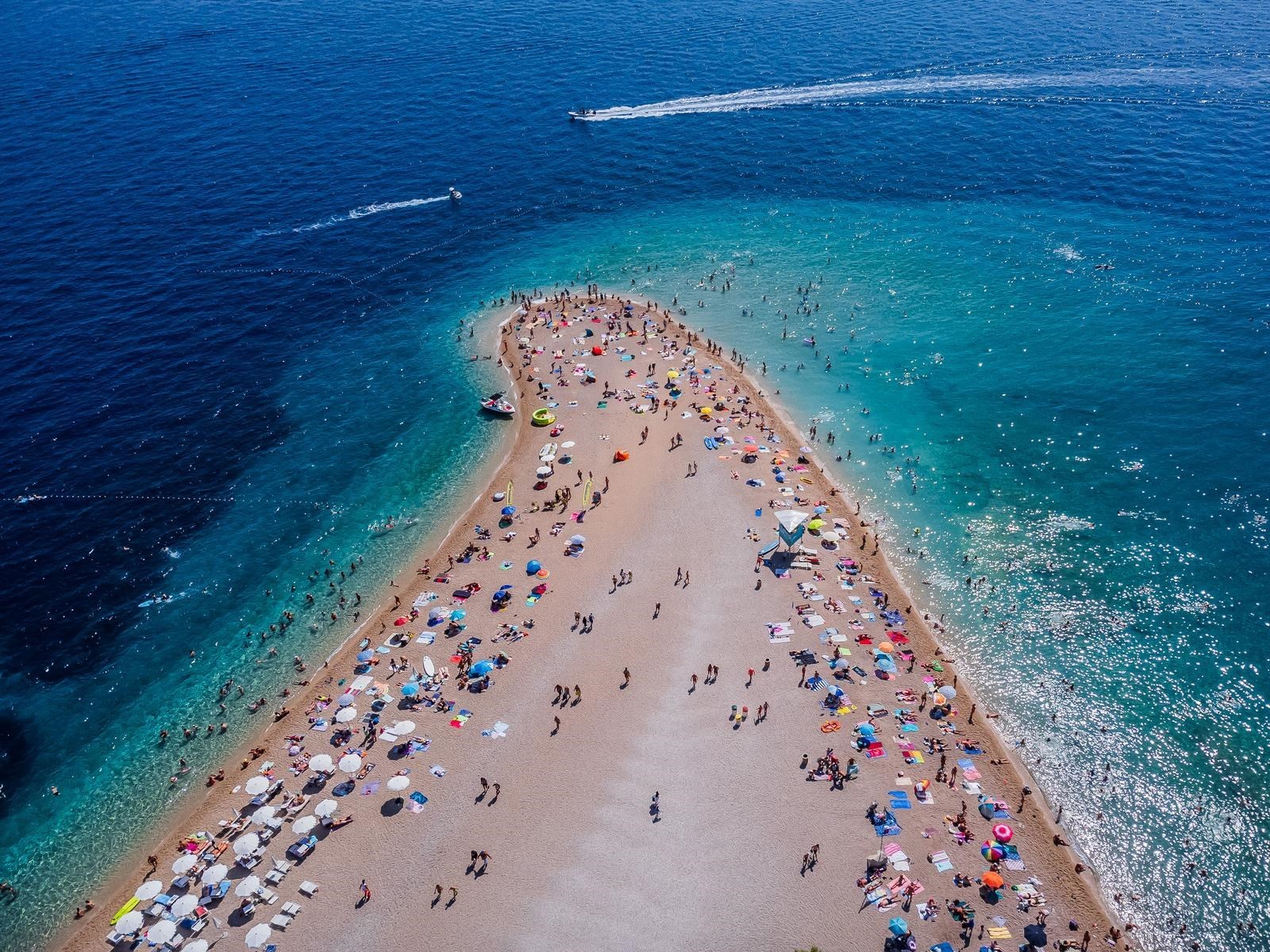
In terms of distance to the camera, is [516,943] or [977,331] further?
[977,331]

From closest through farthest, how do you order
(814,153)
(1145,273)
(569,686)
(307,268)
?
(569,686) < (1145,273) < (307,268) < (814,153)

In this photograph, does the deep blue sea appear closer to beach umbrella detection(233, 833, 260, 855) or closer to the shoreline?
the shoreline

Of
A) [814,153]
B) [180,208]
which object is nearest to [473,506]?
[180,208]

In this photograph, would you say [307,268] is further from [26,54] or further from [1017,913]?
[26,54]

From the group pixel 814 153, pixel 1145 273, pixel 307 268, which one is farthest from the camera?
pixel 814 153

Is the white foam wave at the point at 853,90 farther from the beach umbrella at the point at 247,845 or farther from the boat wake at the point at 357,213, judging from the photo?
the beach umbrella at the point at 247,845

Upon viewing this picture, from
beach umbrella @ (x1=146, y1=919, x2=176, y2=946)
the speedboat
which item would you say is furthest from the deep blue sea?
beach umbrella @ (x1=146, y1=919, x2=176, y2=946)

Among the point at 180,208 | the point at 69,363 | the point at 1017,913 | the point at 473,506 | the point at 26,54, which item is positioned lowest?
the point at 1017,913
